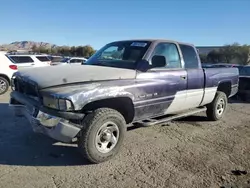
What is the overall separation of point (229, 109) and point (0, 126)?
6969mm

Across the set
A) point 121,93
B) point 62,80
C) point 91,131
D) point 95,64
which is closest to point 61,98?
point 62,80

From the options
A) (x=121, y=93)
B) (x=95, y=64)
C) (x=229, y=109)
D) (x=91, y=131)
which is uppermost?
(x=95, y=64)

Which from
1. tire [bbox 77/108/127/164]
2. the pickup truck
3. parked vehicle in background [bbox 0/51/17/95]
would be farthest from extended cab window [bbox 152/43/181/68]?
parked vehicle in background [bbox 0/51/17/95]

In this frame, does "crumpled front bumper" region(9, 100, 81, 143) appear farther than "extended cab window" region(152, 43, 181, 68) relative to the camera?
No

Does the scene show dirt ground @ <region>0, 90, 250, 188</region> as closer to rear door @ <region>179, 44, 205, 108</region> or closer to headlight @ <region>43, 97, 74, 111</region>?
rear door @ <region>179, 44, 205, 108</region>

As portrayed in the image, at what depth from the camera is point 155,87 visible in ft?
16.0

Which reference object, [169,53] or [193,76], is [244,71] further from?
[169,53]

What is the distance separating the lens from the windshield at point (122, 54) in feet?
16.3

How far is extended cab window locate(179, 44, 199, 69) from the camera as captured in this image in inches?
230

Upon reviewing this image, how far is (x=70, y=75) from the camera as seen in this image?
13.7ft

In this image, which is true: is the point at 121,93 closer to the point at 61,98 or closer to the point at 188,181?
the point at 61,98

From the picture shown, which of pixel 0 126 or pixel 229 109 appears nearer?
pixel 0 126

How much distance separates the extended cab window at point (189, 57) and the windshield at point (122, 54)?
3.59 ft

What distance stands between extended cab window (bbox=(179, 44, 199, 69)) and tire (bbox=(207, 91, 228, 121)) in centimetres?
135
